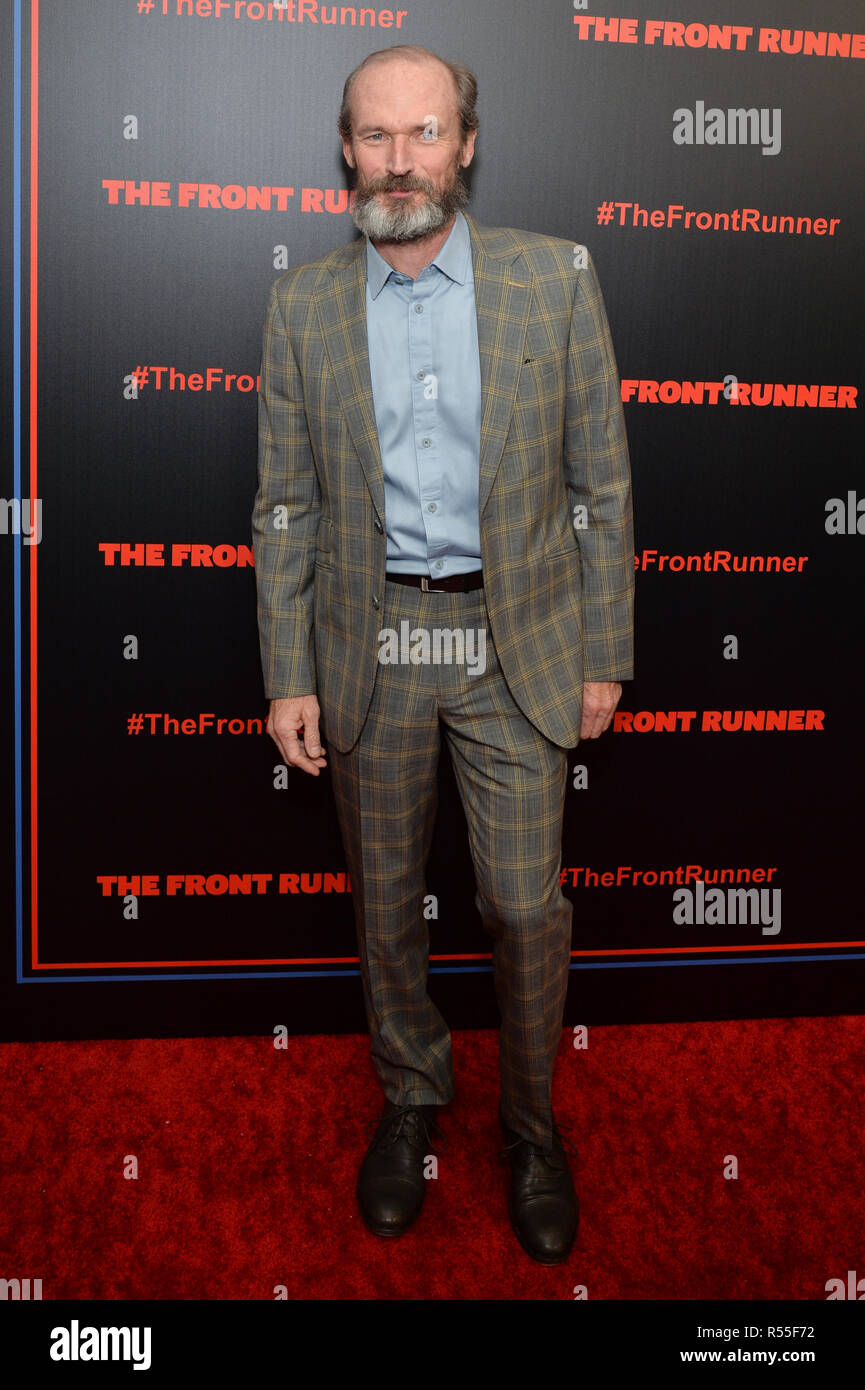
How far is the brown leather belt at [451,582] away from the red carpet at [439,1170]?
113 cm

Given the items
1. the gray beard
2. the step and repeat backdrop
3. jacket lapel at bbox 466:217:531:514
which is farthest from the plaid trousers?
the gray beard

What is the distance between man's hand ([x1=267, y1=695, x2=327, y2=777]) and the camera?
2.05 m

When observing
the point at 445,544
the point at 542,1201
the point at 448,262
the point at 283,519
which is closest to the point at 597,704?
the point at 445,544

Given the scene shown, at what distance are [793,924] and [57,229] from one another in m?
2.22

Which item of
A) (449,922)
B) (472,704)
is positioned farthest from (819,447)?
(449,922)

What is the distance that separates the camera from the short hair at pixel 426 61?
180cm

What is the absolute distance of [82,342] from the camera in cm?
231

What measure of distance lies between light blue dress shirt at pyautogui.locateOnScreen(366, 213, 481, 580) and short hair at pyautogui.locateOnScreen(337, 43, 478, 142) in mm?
178

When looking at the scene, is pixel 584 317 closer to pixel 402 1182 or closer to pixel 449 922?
pixel 449 922

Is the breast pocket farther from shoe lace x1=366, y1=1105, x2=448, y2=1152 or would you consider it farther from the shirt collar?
shoe lace x1=366, y1=1105, x2=448, y2=1152

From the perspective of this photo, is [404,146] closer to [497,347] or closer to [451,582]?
[497,347]

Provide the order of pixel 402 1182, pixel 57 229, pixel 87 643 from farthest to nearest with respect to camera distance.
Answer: pixel 87 643, pixel 57 229, pixel 402 1182

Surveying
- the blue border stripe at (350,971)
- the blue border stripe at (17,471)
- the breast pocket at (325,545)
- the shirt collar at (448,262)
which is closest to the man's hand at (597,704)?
the breast pocket at (325,545)

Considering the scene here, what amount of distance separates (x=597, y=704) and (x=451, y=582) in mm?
348
